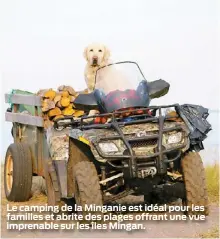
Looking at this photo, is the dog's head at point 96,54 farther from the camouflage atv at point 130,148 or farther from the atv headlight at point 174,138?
the atv headlight at point 174,138

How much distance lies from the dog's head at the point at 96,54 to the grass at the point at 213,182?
2.44 meters

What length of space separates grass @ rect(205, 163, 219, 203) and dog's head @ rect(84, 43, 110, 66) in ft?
8.00

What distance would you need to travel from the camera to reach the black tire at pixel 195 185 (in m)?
6.78

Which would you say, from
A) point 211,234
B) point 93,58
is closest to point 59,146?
point 211,234

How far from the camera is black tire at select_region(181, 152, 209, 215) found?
6781 mm

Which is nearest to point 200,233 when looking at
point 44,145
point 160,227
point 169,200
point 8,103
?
point 160,227

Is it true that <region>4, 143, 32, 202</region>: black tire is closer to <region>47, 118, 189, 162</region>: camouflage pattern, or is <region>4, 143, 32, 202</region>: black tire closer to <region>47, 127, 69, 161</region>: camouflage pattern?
<region>47, 127, 69, 161</region>: camouflage pattern

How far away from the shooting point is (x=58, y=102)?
28.3ft

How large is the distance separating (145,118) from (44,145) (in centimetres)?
195

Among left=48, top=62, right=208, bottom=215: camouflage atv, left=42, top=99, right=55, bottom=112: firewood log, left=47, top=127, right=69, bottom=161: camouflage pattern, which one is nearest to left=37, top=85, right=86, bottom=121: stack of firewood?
left=42, top=99, right=55, bottom=112: firewood log

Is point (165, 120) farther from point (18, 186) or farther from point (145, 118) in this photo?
point (18, 186)

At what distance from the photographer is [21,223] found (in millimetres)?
7227

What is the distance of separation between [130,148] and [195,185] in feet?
2.77

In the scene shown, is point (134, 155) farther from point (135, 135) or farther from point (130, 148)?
point (135, 135)
